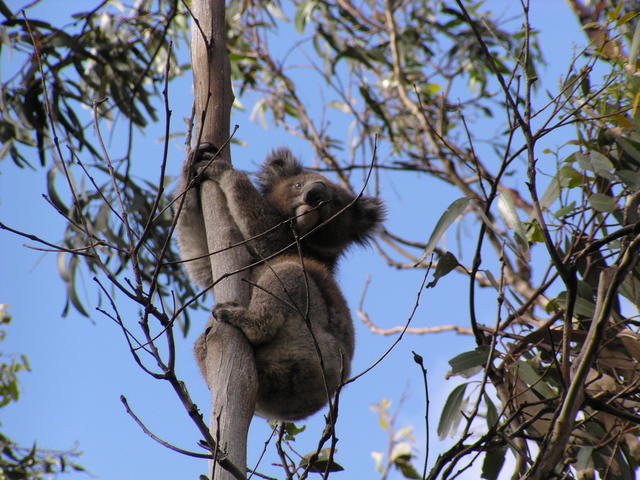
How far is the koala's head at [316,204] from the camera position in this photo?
3615 millimetres

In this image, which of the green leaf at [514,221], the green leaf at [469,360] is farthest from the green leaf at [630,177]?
the green leaf at [469,360]

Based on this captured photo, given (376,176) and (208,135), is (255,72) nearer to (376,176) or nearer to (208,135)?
(376,176)

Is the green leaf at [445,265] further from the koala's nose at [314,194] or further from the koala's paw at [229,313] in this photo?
the koala's nose at [314,194]

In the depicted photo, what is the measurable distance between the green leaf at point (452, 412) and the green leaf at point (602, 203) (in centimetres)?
78

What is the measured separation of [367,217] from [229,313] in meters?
1.98

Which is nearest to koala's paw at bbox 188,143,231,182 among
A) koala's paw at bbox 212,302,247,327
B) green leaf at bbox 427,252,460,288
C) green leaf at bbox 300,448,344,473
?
koala's paw at bbox 212,302,247,327

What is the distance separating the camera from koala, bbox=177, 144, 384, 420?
2.58 meters

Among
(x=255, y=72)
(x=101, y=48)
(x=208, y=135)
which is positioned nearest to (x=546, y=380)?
(x=208, y=135)

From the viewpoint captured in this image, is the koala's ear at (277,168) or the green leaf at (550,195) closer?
the green leaf at (550,195)

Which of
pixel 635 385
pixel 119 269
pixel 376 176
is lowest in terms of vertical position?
pixel 635 385

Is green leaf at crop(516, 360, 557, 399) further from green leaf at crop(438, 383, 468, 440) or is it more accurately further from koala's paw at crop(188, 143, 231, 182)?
koala's paw at crop(188, 143, 231, 182)

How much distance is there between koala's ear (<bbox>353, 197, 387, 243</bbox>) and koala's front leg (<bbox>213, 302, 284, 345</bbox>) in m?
1.62

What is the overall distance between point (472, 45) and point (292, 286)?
431cm

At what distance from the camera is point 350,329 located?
320 centimetres
